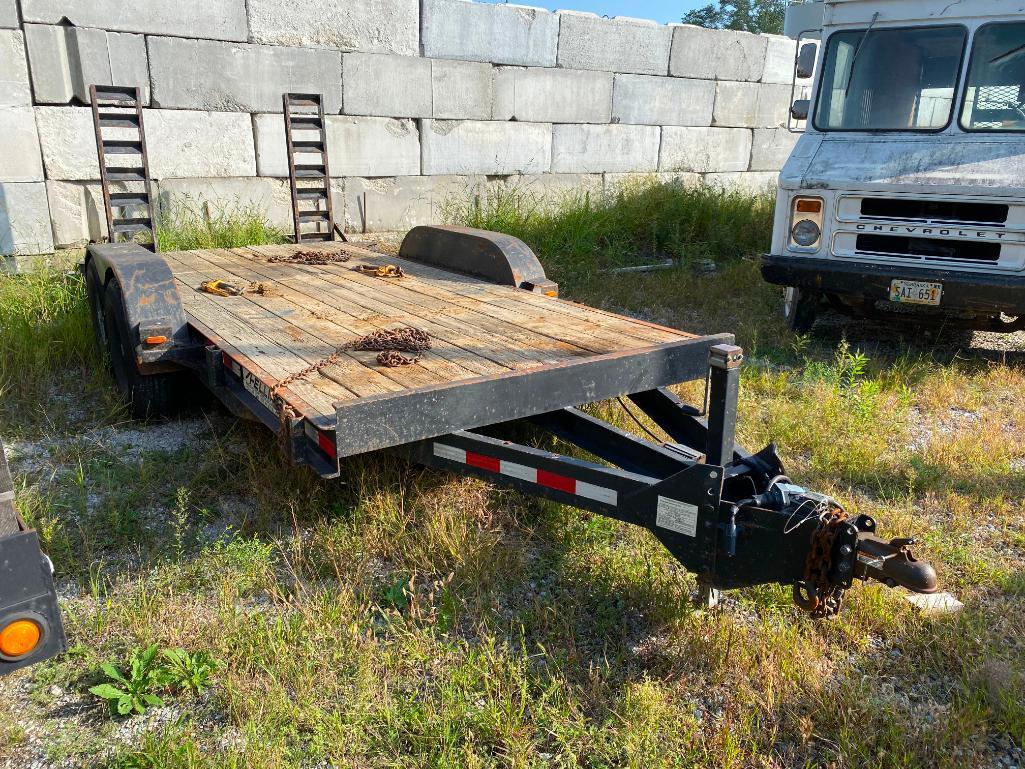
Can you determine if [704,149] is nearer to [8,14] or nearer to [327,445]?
[8,14]

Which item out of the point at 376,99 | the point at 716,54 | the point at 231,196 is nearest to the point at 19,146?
the point at 231,196

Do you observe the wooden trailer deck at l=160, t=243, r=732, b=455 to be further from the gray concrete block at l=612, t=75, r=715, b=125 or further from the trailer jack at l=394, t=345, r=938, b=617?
the gray concrete block at l=612, t=75, r=715, b=125

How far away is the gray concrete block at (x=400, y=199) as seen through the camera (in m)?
7.89

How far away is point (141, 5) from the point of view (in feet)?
21.1

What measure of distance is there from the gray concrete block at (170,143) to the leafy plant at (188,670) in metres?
4.95

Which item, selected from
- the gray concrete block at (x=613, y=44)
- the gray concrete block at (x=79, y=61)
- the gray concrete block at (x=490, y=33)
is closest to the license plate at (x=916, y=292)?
the gray concrete block at (x=490, y=33)

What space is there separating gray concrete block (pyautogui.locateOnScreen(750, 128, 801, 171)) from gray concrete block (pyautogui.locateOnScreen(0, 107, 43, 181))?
8.61m

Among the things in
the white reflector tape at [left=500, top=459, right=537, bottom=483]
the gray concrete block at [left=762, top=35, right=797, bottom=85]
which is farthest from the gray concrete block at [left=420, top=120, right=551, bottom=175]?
the white reflector tape at [left=500, top=459, right=537, bottom=483]

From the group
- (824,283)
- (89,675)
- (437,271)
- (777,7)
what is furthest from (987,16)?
(777,7)

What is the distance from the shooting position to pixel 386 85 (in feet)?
25.7

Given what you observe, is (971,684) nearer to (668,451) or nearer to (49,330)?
(668,451)

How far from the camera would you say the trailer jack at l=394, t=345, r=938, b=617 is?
2.30m

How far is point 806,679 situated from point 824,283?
3.79 metres

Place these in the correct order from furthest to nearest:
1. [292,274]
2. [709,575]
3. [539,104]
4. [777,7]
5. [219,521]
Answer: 1. [777,7]
2. [539,104]
3. [292,274]
4. [219,521]
5. [709,575]
